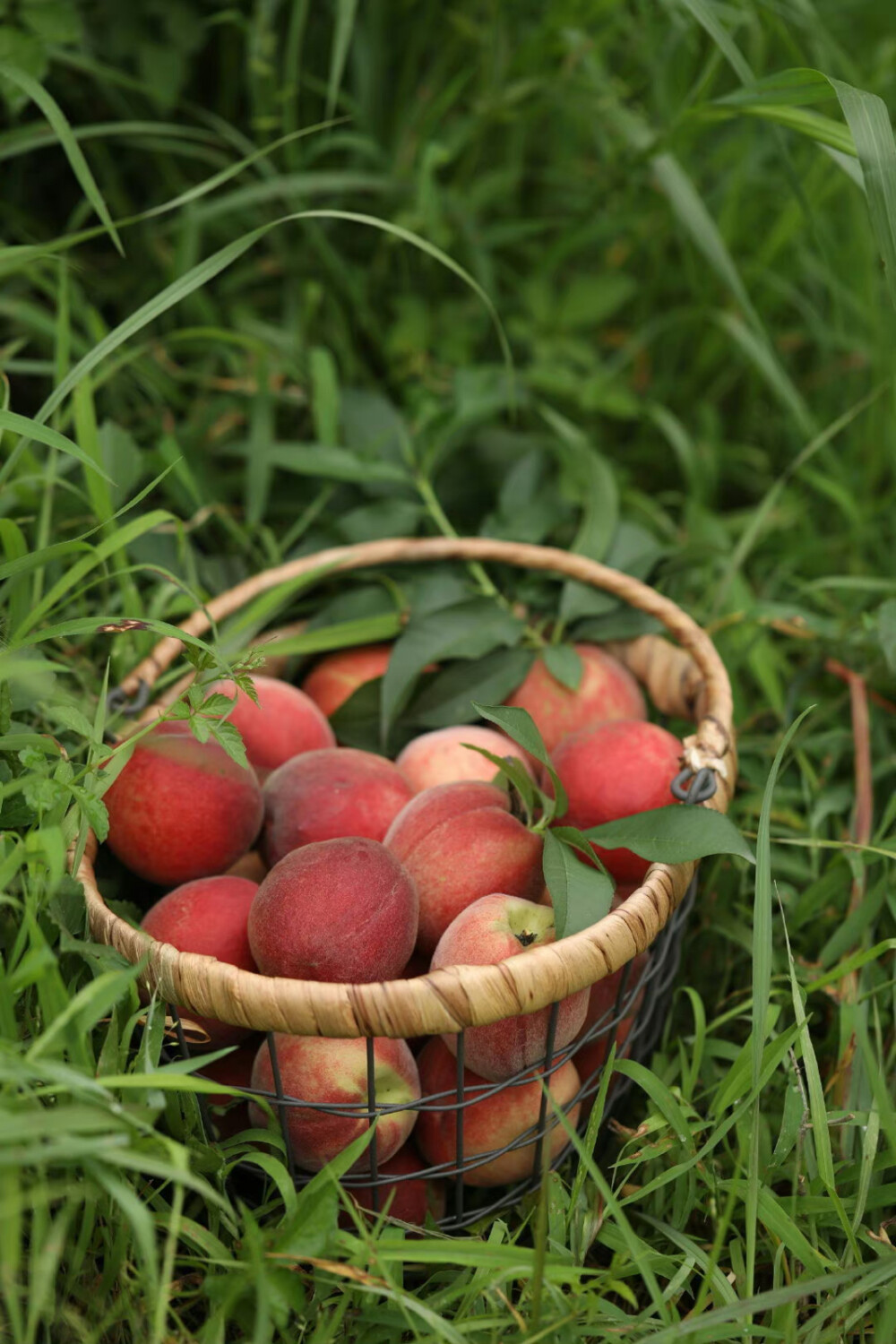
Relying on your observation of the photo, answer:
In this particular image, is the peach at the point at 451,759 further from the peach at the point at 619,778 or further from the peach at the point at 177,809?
the peach at the point at 177,809

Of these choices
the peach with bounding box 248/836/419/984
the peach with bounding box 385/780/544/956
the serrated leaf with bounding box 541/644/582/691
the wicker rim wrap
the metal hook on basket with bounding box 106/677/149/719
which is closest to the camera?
the wicker rim wrap

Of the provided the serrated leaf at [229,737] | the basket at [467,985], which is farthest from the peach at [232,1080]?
the serrated leaf at [229,737]

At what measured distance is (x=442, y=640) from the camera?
1.43 metres

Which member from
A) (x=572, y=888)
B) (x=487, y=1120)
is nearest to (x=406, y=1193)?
(x=487, y=1120)

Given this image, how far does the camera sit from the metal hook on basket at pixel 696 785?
1.13 metres

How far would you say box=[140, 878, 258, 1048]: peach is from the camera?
3.51ft

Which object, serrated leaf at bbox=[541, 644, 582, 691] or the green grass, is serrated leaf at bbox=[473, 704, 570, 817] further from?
serrated leaf at bbox=[541, 644, 582, 691]

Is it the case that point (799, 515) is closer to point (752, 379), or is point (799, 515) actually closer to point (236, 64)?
point (752, 379)

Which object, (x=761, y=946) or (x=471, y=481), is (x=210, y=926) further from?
(x=471, y=481)

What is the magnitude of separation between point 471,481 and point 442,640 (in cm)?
43

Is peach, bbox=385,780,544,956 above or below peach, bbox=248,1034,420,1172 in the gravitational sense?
above

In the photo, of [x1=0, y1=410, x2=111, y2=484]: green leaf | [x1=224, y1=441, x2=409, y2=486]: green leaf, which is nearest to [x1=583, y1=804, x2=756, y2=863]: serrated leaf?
[x1=0, y1=410, x2=111, y2=484]: green leaf

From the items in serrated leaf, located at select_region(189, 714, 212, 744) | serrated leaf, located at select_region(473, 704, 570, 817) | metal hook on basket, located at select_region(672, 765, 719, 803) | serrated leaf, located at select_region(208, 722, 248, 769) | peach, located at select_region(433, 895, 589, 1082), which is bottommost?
peach, located at select_region(433, 895, 589, 1082)

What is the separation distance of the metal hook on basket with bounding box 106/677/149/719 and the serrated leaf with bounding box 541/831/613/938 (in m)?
0.50
